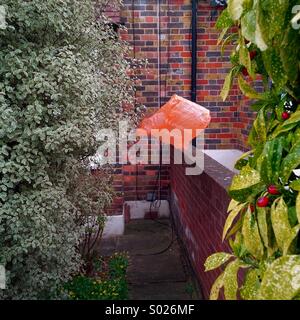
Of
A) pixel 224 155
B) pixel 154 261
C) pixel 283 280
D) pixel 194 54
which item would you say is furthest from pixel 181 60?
pixel 283 280

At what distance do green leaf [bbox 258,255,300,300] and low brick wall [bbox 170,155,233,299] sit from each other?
5.29 feet

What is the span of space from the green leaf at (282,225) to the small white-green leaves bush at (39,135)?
1.76 metres

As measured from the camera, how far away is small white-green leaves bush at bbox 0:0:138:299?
8.04ft

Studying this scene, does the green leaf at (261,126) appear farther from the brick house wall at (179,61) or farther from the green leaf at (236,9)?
the brick house wall at (179,61)

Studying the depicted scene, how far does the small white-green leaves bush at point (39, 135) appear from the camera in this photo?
2449 millimetres

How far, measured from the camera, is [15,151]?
2.48 meters

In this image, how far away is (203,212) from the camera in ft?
11.6

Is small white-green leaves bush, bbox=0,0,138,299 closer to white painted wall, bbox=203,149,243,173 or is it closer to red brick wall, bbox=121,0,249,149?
red brick wall, bbox=121,0,249,149

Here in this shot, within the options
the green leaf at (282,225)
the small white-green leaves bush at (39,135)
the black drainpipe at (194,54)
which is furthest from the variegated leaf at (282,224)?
the black drainpipe at (194,54)

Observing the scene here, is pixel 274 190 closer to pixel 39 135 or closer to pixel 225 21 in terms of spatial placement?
pixel 225 21
